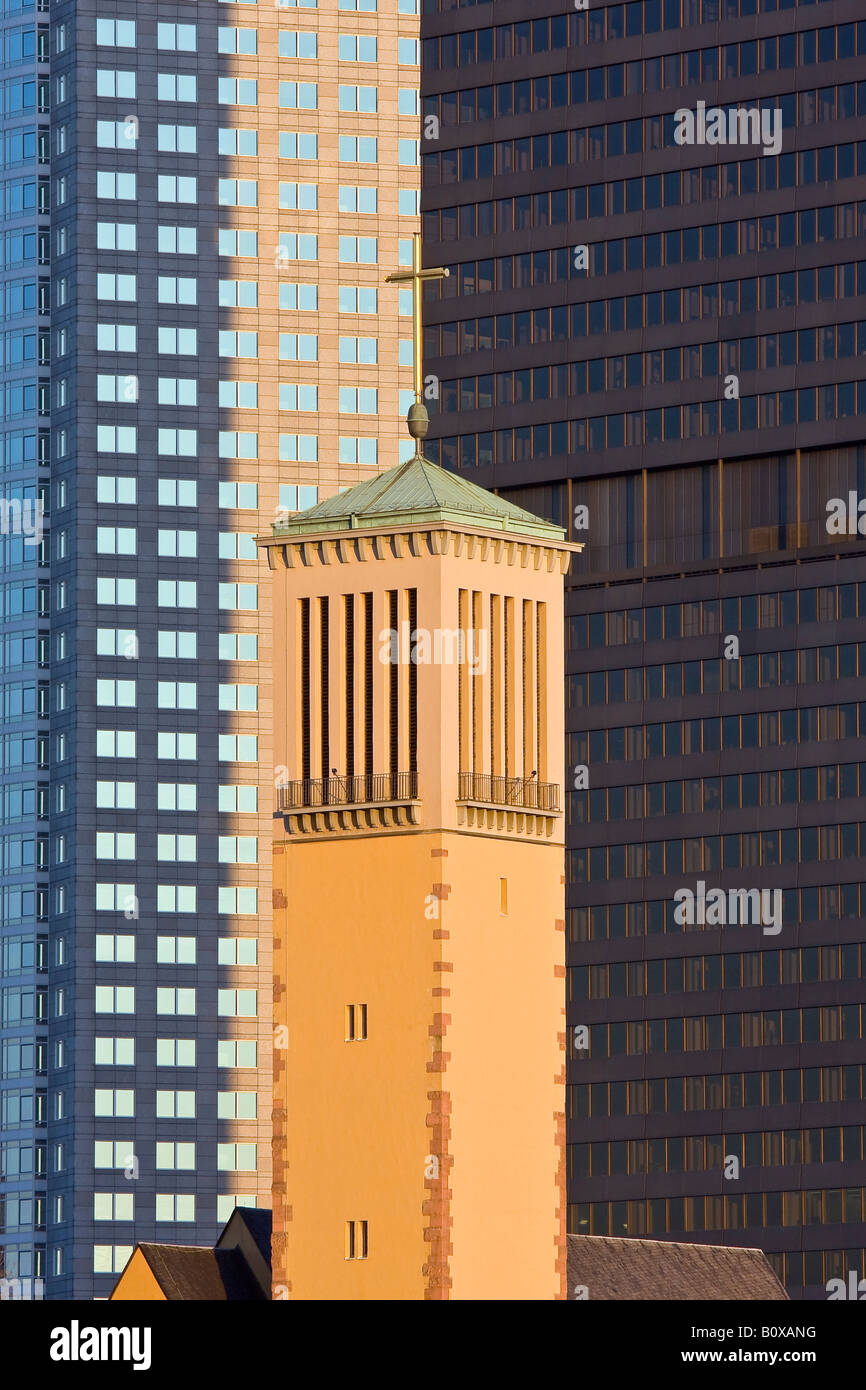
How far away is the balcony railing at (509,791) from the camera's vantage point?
131 metres

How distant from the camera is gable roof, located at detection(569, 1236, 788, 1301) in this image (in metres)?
166

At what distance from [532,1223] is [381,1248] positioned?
534 centimetres

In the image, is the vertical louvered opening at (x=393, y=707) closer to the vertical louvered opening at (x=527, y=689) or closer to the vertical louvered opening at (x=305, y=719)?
the vertical louvered opening at (x=305, y=719)

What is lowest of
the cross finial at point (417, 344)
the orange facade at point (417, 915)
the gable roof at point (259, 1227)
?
the gable roof at point (259, 1227)

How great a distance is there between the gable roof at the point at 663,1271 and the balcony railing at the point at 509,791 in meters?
31.8

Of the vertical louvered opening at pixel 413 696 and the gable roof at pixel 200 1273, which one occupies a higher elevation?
the vertical louvered opening at pixel 413 696

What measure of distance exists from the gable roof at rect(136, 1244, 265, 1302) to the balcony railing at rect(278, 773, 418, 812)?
28.8 metres

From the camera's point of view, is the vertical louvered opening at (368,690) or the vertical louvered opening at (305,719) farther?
the vertical louvered opening at (305,719)

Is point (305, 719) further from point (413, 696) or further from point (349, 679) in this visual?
point (413, 696)

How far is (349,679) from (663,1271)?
5162 cm

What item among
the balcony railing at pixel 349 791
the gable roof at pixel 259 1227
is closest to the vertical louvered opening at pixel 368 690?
the balcony railing at pixel 349 791
